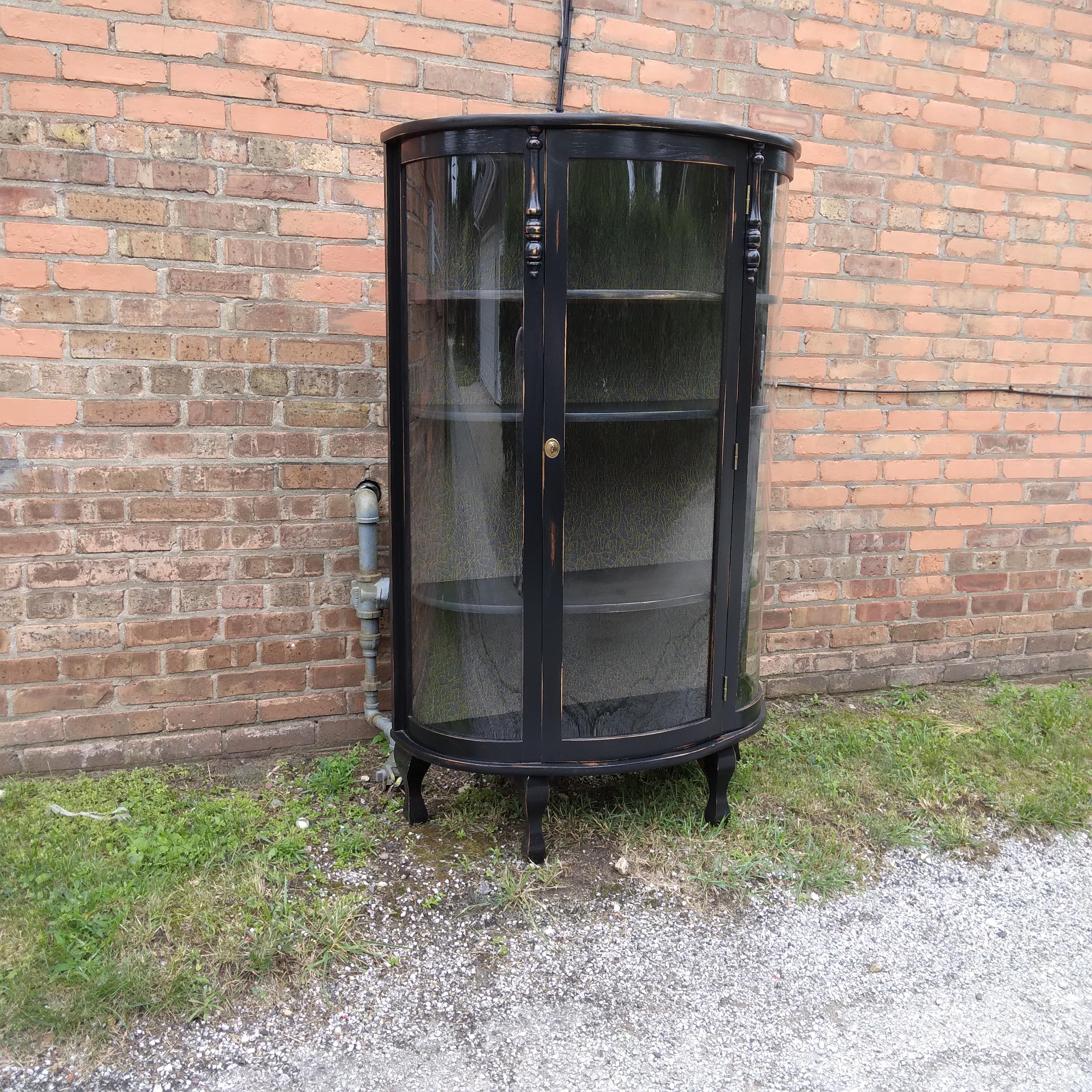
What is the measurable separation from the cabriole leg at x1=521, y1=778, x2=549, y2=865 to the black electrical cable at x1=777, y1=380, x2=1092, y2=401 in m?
1.78

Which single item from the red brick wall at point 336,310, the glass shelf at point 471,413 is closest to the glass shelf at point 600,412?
the glass shelf at point 471,413

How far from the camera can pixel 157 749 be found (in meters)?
2.98

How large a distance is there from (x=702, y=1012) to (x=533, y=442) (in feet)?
4.50

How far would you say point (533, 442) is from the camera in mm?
2326

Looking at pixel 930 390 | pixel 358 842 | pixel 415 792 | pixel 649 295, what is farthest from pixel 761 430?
pixel 358 842

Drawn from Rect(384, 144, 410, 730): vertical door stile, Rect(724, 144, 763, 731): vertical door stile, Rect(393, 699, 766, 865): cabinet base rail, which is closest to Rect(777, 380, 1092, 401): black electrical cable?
Rect(724, 144, 763, 731): vertical door stile

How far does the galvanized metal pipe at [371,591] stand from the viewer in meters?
2.86

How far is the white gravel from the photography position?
1855 millimetres

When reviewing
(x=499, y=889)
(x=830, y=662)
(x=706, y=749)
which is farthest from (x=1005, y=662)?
(x=499, y=889)

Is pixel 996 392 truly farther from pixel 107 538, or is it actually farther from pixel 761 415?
pixel 107 538

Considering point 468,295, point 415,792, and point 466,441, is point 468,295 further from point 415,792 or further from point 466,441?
point 415,792

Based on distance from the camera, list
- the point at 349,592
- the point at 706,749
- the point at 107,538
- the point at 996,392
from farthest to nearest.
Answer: the point at 996,392
the point at 349,592
the point at 107,538
the point at 706,749

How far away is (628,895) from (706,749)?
1.47ft

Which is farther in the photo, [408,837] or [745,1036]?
[408,837]
